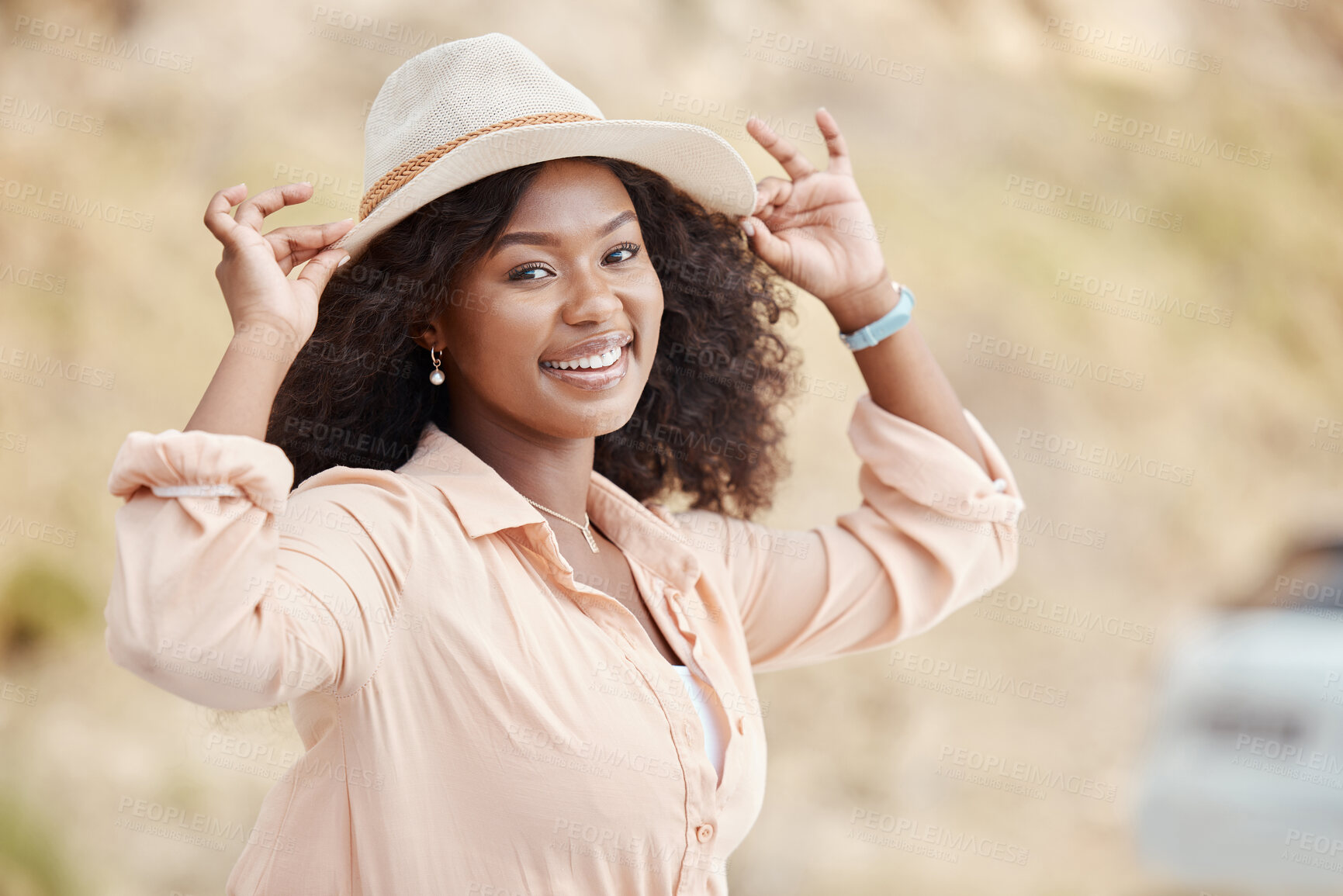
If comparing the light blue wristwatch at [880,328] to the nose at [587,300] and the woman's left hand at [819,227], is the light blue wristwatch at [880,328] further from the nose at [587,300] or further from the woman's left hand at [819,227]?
the nose at [587,300]

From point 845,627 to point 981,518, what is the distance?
0.26 metres

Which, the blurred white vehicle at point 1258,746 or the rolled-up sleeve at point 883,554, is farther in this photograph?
the blurred white vehicle at point 1258,746

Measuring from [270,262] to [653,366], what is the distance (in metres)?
0.74

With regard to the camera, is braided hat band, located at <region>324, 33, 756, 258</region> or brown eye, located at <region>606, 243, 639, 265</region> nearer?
braided hat band, located at <region>324, 33, 756, 258</region>

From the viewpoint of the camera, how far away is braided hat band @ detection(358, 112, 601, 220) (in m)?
1.39

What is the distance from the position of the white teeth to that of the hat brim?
232 millimetres

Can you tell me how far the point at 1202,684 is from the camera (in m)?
3.71

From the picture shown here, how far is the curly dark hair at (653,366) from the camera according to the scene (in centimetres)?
143

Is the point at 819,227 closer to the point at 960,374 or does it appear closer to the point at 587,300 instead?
the point at 587,300

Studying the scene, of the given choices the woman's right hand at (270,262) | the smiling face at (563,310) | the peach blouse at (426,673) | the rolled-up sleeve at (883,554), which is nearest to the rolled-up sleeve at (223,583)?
the peach blouse at (426,673)

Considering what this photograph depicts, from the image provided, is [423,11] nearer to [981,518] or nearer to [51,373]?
[51,373]

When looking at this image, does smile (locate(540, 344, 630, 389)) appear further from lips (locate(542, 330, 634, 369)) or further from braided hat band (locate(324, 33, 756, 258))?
braided hat band (locate(324, 33, 756, 258))

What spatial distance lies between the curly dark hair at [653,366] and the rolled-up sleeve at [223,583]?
0.37 meters

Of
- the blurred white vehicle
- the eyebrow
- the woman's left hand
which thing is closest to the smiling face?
the eyebrow
